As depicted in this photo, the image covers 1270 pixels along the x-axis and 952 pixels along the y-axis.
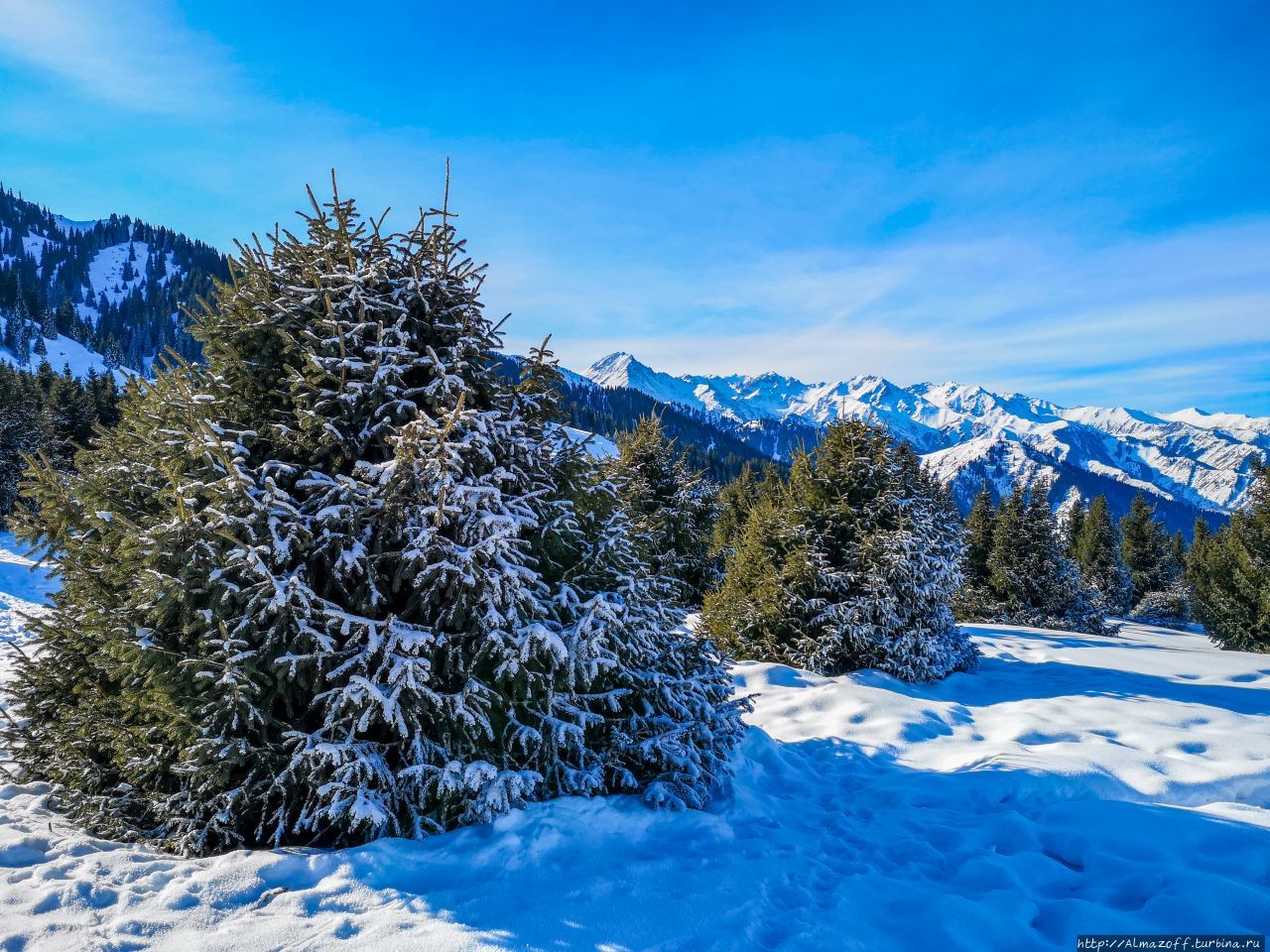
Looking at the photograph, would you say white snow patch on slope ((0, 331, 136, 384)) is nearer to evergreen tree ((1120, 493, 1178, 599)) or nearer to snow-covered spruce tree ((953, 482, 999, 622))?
snow-covered spruce tree ((953, 482, 999, 622))

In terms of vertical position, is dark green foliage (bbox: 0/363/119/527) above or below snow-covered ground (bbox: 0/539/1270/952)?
above

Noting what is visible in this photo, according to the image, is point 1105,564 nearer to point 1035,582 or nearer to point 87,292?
point 1035,582

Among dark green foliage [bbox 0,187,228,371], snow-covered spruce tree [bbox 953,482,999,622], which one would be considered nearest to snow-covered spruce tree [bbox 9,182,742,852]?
snow-covered spruce tree [bbox 953,482,999,622]

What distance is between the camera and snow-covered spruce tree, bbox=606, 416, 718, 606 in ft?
57.8

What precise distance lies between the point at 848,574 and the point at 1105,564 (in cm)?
3811

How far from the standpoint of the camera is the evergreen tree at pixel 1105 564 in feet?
124

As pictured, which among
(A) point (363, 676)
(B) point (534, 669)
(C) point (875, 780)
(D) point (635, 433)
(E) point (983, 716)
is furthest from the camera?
(D) point (635, 433)

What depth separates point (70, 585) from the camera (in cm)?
505

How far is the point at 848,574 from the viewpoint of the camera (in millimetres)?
11203

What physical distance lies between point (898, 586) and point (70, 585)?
464 inches

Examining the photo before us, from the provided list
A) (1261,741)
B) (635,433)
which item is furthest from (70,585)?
(635,433)

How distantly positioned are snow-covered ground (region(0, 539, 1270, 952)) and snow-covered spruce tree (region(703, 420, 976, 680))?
12.7 ft

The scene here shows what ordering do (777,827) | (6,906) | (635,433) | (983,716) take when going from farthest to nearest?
(635,433) → (983,716) → (777,827) → (6,906)

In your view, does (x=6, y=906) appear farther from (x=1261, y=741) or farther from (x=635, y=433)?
(x=635, y=433)
